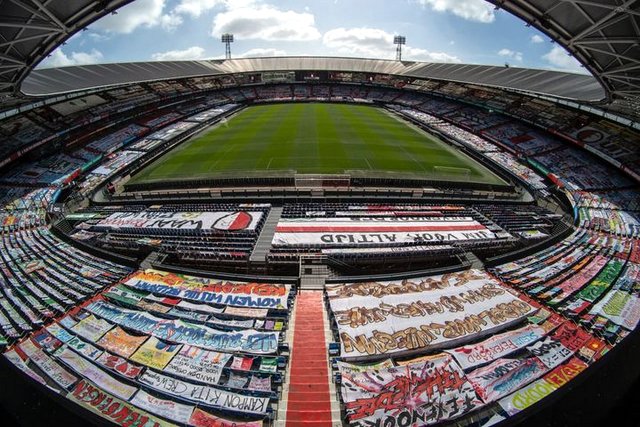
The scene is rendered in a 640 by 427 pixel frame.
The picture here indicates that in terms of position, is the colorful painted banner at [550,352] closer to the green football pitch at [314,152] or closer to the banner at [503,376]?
the banner at [503,376]

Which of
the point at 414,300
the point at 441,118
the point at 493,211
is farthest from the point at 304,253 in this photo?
the point at 441,118

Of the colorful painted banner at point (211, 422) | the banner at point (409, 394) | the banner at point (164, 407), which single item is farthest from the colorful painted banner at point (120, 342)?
the banner at point (409, 394)

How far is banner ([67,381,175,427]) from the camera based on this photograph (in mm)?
11023

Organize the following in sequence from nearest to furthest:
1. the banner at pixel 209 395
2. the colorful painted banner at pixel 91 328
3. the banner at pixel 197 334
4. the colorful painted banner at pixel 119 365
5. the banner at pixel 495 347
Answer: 1. the banner at pixel 209 395
2. the colorful painted banner at pixel 119 365
3. the banner at pixel 495 347
4. the banner at pixel 197 334
5. the colorful painted banner at pixel 91 328

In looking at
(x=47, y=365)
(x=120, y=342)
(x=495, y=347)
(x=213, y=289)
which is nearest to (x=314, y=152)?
(x=213, y=289)

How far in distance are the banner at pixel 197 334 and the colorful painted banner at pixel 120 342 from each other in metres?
0.43

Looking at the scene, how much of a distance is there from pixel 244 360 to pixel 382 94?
8074 centimetres

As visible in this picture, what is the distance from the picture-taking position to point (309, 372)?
46.8ft

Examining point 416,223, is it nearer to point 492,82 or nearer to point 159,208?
point 159,208

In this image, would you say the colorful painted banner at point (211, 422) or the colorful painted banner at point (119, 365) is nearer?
the colorful painted banner at point (211, 422)

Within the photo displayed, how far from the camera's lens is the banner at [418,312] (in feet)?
47.4

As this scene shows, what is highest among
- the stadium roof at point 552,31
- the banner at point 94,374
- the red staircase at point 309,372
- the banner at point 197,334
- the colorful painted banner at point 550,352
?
the stadium roof at point 552,31

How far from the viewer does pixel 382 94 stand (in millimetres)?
81000

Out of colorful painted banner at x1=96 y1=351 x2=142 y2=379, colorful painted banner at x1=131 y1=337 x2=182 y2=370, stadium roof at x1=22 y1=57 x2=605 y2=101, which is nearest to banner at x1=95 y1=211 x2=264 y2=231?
colorful painted banner at x1=131 y1=337 x2=182 y2=370
